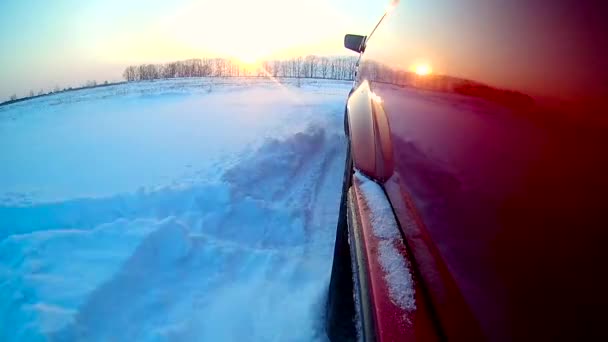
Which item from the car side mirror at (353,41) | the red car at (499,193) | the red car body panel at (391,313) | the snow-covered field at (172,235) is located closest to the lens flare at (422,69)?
the red car at (499,193)

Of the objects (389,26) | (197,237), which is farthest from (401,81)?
(197,237)

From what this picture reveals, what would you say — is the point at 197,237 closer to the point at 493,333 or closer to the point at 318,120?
the point at 493,333

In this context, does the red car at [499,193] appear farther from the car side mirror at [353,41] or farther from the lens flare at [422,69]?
the car side mirror at [353,41]

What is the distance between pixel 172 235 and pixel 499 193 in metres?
2.81

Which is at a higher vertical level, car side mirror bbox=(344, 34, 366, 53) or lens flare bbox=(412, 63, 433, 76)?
car side mirror bbox=(344, 34, 366, 53)

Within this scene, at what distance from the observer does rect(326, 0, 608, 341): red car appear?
484mm

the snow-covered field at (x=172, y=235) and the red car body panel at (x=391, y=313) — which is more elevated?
the red car body panel at (x=391, y=313)

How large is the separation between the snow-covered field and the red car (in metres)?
1.42

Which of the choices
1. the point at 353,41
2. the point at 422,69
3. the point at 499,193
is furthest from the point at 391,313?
the point at 353,41

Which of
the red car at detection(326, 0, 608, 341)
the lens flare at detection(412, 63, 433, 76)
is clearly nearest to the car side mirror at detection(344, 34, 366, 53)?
the lens flare at detection(412, 63, 433, 76)

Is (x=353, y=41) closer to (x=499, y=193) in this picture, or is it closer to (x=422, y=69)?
(x=422, y=69)

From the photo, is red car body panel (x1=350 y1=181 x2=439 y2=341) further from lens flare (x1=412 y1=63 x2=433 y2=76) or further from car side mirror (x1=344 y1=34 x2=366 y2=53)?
car side mirror (x1=344 y1=34 x2=366 y2=53)

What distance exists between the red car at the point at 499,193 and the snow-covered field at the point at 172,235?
142 centimetres

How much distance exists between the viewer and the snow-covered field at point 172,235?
7.38 feet
